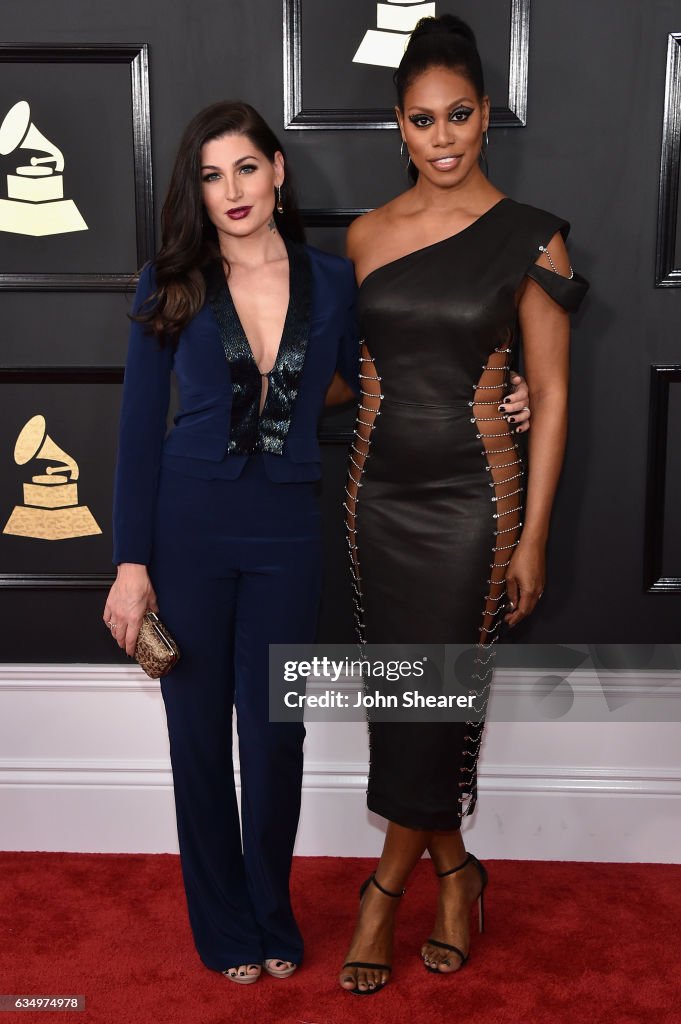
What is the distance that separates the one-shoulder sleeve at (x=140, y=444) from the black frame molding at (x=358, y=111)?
75 cm

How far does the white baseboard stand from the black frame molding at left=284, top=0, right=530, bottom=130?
152 centimetres

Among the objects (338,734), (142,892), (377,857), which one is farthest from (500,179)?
(142,892)

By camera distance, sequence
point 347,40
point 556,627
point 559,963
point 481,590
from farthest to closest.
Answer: point 556,627
point 347,40
point 559,963
point 481,590

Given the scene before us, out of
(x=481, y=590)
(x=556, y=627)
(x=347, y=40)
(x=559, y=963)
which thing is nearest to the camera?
(x=481, y=590)

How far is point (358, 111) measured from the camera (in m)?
2.48

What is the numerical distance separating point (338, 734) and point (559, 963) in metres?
0.84

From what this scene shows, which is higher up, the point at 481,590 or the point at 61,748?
the point at 481,590

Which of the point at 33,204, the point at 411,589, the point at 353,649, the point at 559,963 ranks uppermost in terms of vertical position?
the point at 33,204

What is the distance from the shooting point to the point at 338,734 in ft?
9.15

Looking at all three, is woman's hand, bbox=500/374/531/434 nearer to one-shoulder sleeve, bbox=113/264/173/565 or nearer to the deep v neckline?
the deep v neckline

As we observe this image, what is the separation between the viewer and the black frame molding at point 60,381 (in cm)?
262

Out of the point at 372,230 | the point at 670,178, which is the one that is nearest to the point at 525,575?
the point at 372,230

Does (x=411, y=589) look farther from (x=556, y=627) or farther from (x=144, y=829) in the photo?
(x=144, y=829)

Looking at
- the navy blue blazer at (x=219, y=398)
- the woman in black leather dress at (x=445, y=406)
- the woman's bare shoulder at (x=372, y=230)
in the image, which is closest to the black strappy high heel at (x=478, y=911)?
the woman in black leather dress at (x=445, y=406)
